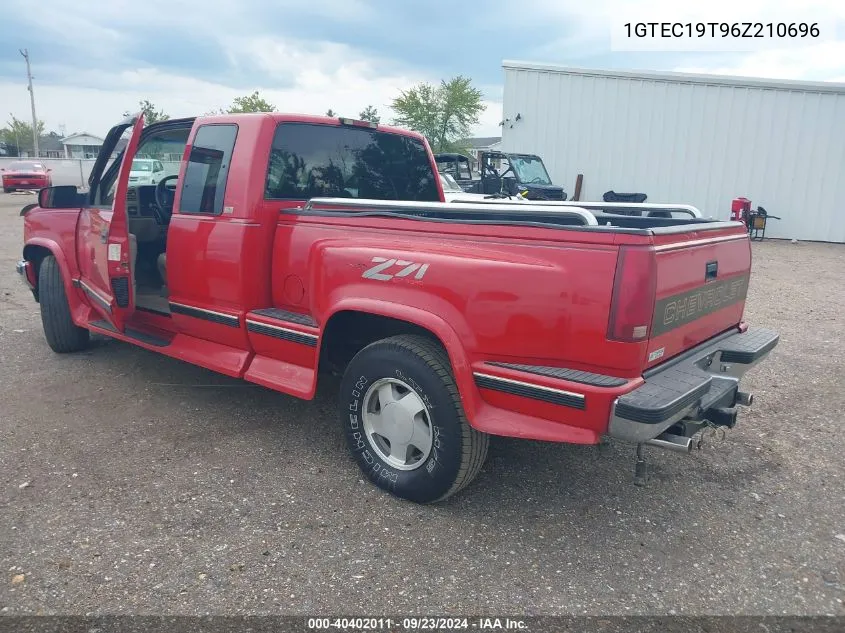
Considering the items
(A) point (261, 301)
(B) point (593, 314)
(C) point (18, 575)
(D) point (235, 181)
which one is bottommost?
(C) point (18, 575)

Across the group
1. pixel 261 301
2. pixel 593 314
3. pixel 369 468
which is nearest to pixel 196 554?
pixel 369 468

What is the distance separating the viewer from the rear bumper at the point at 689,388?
8.17ft

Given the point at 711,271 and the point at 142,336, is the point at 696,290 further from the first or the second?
the point at 142,336

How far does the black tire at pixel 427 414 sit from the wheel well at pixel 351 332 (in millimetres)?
179

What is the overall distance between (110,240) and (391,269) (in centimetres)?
218

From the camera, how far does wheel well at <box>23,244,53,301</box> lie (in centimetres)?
559

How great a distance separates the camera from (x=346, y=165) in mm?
4359

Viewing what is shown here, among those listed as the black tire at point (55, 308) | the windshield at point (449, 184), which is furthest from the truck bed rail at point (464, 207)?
the windshield at point (449, 184)

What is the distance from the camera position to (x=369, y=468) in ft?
11.1

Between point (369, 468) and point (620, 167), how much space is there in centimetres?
1536

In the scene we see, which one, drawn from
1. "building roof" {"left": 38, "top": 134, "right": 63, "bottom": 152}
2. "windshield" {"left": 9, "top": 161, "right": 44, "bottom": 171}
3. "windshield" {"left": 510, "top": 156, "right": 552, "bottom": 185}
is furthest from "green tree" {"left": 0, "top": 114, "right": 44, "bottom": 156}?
"windshield" {"left": 510, "top": 156, "right": 552, "bottom": 185}

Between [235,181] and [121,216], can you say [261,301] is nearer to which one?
[235,181]

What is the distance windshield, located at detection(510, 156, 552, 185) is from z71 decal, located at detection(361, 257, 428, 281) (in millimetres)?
12200

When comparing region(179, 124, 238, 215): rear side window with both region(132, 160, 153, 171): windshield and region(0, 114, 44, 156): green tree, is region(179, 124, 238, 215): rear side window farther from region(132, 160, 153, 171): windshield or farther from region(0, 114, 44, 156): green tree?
region(0, 114, 44, 156): green tree
